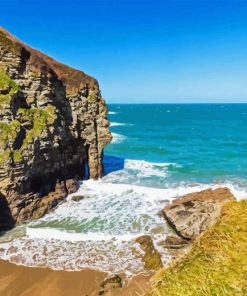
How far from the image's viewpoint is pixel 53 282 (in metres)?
16.1

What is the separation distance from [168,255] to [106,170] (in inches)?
853

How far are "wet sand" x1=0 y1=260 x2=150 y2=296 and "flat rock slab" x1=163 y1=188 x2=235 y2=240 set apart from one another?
5.33 meters

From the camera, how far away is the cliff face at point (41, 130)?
23.2m

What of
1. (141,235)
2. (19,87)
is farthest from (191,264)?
(19,87)

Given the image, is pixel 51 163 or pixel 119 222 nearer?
pixel 119 222

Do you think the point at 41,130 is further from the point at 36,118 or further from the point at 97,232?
the point at 97,232

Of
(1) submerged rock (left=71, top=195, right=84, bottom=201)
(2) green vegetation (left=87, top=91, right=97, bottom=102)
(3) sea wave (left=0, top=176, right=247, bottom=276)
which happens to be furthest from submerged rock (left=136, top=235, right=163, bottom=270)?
(2) green vegetation (left=87, top=91, right=97, bottom=102)

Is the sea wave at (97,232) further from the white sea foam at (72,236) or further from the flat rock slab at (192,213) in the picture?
the flat rock slab at (192,213)

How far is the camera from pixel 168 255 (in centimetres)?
1869

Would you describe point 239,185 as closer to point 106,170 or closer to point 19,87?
point 106,170

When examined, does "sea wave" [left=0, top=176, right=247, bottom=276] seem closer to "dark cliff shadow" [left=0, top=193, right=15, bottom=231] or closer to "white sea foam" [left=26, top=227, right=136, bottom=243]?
"white sea foam" [left=26, top=227, right=136, bottom=243]

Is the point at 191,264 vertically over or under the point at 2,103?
under

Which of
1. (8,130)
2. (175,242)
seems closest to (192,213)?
(175,242)

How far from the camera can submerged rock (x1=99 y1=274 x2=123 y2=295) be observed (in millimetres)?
15180
